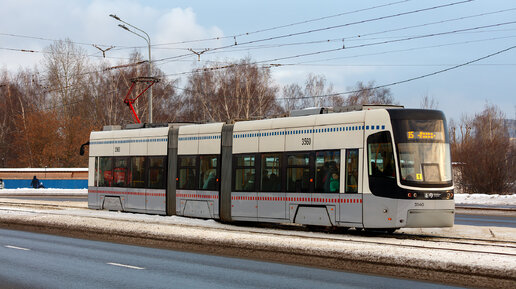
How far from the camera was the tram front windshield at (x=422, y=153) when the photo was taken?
52.2ft

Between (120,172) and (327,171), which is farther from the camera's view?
(120,172)

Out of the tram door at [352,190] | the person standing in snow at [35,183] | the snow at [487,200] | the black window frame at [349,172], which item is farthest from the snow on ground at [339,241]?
the person standing in snow at [35,183]

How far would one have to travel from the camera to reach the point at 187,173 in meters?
22.0

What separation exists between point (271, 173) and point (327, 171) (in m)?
2.23

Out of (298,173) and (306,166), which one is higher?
(306,166)

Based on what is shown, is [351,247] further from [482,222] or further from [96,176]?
[96,176]

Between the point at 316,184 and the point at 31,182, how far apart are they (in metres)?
45.0

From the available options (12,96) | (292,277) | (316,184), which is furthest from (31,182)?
(292,277)

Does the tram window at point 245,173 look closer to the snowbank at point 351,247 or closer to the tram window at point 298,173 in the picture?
the snowbank at point 351,247

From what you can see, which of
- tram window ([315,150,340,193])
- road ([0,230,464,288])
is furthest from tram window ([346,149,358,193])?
road ([0,230,464,288])

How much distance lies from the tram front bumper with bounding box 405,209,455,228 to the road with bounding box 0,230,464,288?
4.86m

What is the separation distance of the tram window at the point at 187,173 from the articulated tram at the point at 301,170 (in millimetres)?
34

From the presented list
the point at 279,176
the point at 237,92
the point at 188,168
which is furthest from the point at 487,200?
the point at 237,92

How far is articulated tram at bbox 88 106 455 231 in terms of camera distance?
16.0 m
